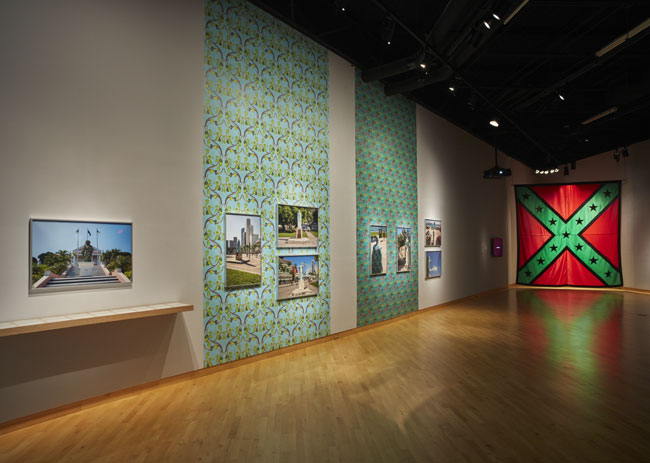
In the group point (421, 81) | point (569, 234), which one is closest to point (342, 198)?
point (421, 81)

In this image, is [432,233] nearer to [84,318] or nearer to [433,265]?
[433,265]

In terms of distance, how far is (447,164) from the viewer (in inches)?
416

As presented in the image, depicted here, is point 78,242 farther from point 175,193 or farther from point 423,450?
point 423,450

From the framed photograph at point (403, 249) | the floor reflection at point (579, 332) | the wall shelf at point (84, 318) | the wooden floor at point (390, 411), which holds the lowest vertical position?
the floor reflection at point (579, 332)

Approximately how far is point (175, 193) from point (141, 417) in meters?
2.45

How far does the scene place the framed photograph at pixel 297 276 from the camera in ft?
19.4

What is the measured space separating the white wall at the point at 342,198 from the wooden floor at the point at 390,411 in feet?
2.81

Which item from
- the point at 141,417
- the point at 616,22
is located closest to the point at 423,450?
the point at 141,417

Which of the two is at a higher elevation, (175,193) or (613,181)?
(613,181)

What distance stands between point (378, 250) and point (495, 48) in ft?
14.9

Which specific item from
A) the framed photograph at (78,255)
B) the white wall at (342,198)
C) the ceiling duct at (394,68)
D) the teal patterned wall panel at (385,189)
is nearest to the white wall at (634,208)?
the teal patterned wall panel at (385,189)

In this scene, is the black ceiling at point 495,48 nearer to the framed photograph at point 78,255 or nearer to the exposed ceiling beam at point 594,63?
the exposed ceiling beam at point 594,63

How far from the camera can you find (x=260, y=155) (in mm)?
5652

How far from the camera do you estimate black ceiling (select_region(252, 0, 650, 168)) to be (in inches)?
224
